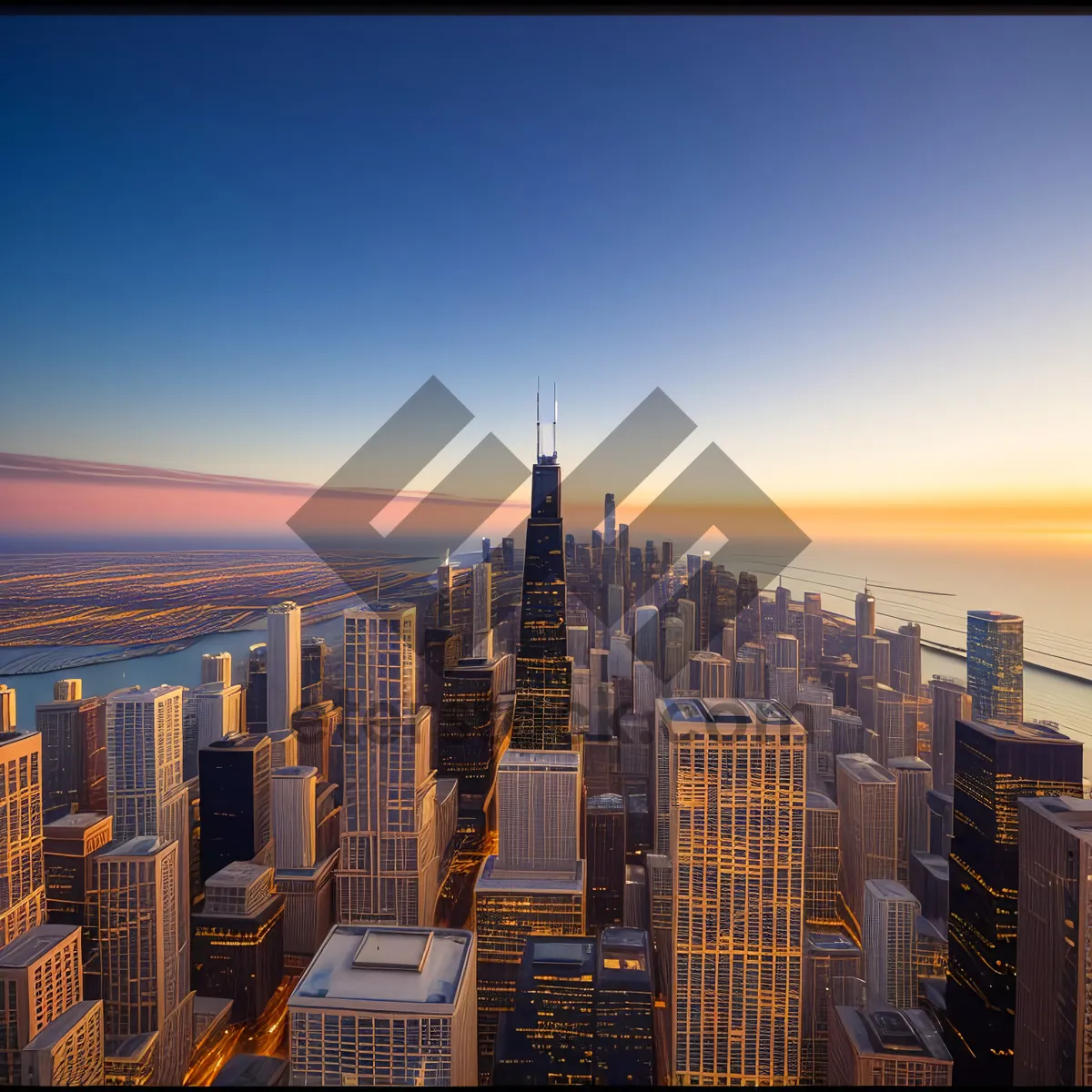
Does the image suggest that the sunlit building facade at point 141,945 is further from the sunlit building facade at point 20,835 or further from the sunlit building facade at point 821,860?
the sunlit building facade at point 821,860

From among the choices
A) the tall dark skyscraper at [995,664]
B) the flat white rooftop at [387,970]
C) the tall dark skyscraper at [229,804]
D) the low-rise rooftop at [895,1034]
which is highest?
the tall dark skyscraper at [995,664]

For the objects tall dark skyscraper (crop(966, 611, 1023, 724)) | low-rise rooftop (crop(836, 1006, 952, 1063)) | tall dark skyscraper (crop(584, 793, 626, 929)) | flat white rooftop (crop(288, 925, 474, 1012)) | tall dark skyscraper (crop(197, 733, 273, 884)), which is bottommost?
tall dark skyscraper (crop(584, 793, 626, 929))

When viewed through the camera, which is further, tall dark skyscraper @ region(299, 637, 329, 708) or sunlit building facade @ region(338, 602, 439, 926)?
tall dark skyscraper @ region(299, 637, 329, 708)

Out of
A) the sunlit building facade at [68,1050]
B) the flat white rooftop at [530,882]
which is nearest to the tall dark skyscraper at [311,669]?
the flat white rooftop at [530,882]

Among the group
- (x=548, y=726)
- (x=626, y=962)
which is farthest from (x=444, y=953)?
(x=548, y=726)

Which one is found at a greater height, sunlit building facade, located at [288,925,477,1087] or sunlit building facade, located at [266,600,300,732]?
sunlit building facade, located at [266,600,300,732]

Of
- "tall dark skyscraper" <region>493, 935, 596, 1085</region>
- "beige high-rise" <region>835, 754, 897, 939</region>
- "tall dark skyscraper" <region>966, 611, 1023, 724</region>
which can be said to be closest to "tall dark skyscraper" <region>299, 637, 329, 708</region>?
"tall dark skyscraper" <region>493, 935, 596, 1085</region>

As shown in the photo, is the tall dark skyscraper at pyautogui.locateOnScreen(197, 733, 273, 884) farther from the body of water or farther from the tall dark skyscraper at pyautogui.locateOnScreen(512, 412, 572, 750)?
the tall dark skyscraper at pyautogui.locateOnScreen(512, 412, 572, 750)

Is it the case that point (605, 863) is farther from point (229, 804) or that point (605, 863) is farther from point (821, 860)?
point (229, 804)
